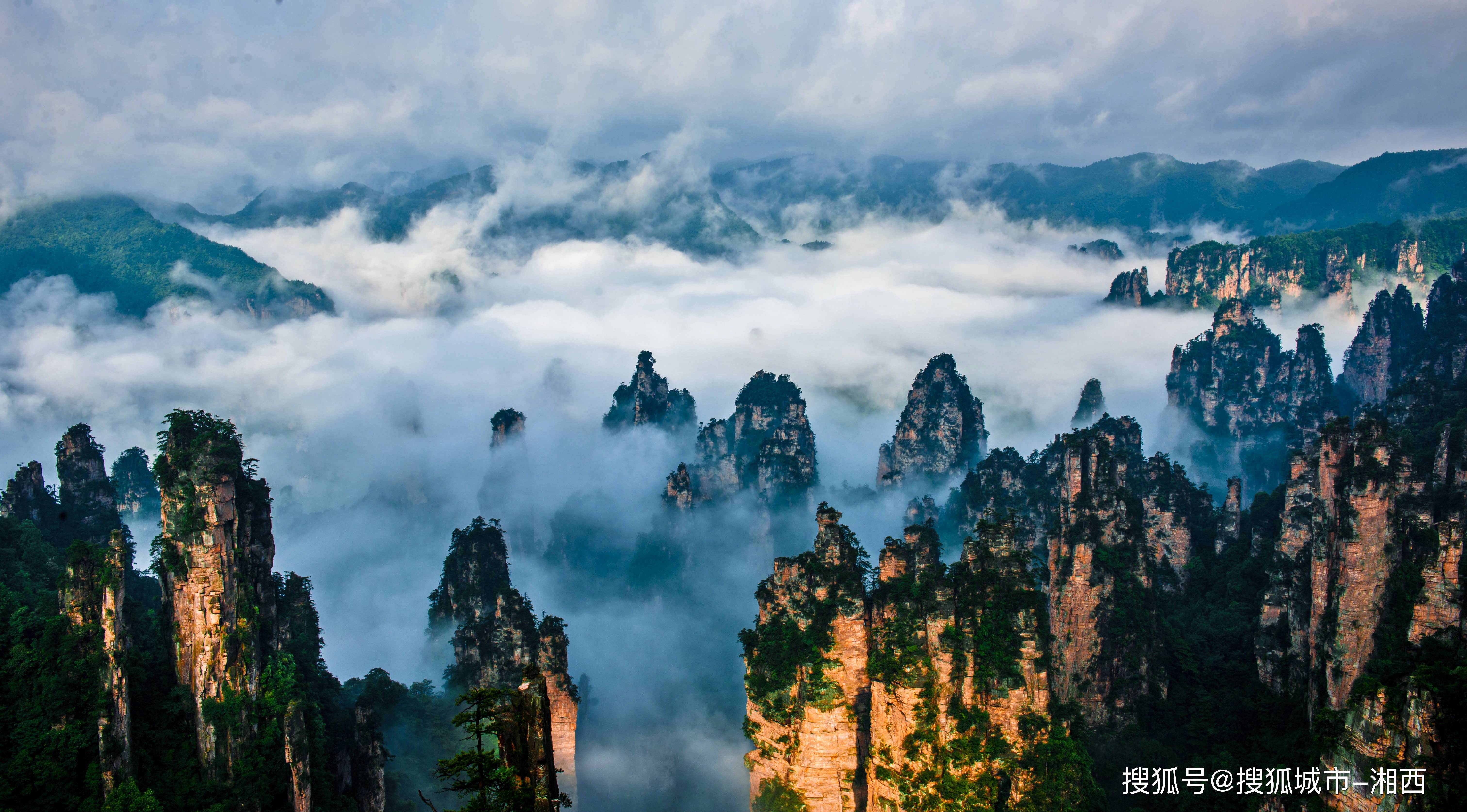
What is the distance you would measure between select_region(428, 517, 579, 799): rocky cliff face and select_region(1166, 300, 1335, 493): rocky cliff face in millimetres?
93471

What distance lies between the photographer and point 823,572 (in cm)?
5006

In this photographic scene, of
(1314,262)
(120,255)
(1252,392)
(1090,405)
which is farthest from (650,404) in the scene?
(1314,262)

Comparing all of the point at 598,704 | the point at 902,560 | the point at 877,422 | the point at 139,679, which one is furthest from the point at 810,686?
the point at 877,422

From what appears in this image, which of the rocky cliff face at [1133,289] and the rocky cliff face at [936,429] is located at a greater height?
the rocky cliff face at [1133,289]

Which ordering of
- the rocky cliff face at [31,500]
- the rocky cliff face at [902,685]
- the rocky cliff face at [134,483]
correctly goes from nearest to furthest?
the rocky cliff face at [902,685]
the rocky cliff face at [31,500]
the rocky cliff face at [134,483]

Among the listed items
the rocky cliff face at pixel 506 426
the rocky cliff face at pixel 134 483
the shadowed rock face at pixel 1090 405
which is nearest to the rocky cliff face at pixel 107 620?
the rocky cliff face at pixel 134 483

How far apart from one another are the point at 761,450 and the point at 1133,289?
76425 mm

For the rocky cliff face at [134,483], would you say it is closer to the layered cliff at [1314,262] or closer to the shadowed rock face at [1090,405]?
the shadowed rock face at [1090,405]

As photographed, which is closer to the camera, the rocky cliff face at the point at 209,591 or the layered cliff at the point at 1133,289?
the rocky cliff face at the point at 209,591

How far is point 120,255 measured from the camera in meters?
138

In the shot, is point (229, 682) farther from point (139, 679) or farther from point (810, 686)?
point (810, 686)

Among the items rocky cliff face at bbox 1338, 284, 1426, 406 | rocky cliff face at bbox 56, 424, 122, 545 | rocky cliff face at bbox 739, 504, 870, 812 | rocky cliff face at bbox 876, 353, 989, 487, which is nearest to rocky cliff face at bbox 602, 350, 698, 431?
rocky cliff face at bbox 876, 353, 989, 487

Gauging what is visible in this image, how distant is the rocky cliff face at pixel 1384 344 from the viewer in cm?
10306

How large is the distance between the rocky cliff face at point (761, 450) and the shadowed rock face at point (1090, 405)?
35600 millimetres
